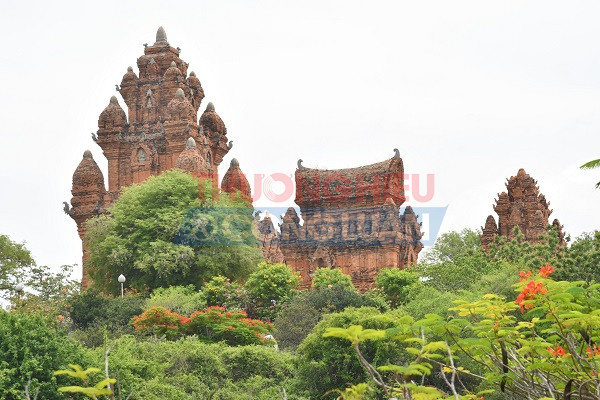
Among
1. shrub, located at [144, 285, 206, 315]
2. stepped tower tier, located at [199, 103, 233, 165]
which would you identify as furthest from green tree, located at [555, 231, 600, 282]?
stepped tower tier, located at [199, 103, 233, 165]

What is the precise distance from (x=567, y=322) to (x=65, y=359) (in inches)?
551

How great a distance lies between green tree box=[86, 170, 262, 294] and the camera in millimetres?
45941

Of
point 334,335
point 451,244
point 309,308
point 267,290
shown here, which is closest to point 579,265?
point 309,308

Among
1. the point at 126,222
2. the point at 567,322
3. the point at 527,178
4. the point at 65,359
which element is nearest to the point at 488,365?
the point at 567,322

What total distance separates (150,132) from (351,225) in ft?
38.4

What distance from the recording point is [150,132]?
2245 inches

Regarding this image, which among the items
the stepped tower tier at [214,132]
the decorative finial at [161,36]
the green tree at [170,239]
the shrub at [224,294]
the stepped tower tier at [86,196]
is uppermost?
the decorative finial at [161,36]

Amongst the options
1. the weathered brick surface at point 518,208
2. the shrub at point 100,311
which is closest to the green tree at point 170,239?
the shrub at point 100,311

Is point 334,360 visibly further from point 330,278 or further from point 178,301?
point 330,278

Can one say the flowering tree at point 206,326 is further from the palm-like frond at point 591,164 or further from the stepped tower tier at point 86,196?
the palm-like frond at point 591,164

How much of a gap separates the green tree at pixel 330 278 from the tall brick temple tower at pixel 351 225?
142 inches

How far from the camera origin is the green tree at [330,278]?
44562 millimetres

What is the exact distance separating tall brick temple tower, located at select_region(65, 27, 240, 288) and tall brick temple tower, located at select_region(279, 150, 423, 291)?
466 centimetres

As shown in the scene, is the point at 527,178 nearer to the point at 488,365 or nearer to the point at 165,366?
the point at 165,366
